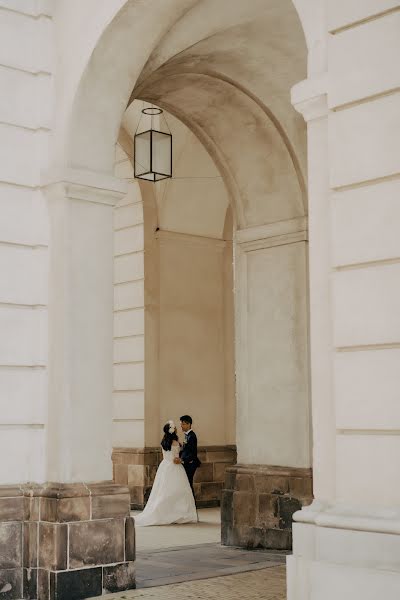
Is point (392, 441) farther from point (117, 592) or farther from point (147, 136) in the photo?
point (147, 136)

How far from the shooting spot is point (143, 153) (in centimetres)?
1305

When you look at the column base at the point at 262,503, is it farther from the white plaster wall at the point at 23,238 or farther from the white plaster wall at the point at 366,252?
the white plaster wall at the point at 366,252

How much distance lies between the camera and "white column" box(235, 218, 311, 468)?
37.0 feet

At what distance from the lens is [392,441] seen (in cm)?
579

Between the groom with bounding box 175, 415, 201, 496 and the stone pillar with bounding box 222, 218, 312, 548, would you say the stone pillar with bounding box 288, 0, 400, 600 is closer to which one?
the stone pillar with bounding box 222, 218, 312, 548

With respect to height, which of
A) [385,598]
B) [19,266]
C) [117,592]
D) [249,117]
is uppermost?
[249,117]

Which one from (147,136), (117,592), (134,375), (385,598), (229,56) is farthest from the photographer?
(134,375)

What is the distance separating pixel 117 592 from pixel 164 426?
636 cm

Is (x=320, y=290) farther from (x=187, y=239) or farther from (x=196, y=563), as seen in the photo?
(x=187, y=239)

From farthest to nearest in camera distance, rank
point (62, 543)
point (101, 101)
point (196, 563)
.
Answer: point (196, 563) → point (101, 101) → point (62, 543)

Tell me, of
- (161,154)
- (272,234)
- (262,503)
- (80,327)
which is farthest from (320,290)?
(161,154)

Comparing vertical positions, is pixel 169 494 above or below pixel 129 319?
below

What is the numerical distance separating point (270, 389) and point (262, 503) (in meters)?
1.43

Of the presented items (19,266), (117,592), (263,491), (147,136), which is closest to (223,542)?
(263,491)
